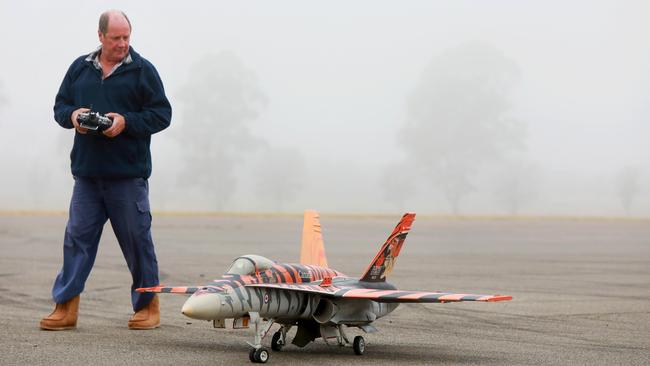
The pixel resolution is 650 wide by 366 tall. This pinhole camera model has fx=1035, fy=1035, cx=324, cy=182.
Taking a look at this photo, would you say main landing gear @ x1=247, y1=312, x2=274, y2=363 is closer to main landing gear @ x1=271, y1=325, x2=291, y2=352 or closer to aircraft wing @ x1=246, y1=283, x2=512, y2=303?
aircraft wing @ x1=246, y1=283, x2=512, y2=303

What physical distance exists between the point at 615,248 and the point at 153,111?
26.1 meters

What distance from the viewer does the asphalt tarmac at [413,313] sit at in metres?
10.1

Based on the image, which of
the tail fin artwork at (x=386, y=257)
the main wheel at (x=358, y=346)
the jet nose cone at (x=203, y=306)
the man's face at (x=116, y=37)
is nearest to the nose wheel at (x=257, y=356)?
the jet nose cone at (x=203, y=306)

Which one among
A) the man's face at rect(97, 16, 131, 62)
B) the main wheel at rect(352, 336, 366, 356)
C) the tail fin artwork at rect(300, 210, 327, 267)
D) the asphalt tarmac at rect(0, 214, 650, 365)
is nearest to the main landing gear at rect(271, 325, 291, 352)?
the asphalt tarmac at rect(0, 214, 650, 365)

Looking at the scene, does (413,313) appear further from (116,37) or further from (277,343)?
(116,37)

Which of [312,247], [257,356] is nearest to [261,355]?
[257,356]

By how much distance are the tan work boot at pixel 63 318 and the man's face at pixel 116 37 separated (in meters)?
2.74

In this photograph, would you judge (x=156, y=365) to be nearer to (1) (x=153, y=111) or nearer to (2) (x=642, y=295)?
(1) (x=153, y=111)

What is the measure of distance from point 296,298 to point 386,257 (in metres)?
1.60

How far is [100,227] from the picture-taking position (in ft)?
37.8

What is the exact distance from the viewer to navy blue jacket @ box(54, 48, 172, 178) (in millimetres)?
11070

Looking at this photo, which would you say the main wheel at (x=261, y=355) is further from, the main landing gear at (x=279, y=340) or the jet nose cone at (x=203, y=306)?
the main landing gear at (x=279, y=340)

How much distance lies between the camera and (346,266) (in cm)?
2406

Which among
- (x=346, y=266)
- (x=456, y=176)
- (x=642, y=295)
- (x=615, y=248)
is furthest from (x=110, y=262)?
(x=456, y=176)
